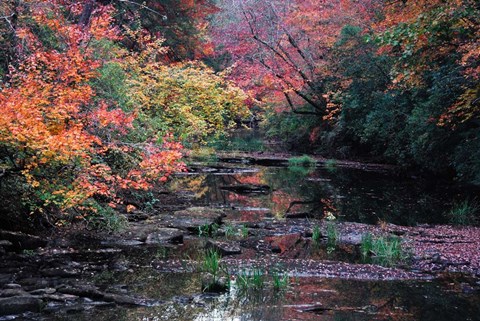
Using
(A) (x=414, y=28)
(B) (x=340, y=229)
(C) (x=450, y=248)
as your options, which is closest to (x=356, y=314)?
(C) (x=450, y=248)

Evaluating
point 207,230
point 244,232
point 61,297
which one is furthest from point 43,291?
point 244,232

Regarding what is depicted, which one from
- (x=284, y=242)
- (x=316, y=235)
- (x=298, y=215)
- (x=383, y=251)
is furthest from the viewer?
(x=298, y=215)

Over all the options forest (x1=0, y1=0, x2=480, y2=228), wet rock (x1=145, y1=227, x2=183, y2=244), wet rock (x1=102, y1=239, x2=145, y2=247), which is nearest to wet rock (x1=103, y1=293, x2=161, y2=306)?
forest (x1=0, y1=0, x2=480, y2=228)

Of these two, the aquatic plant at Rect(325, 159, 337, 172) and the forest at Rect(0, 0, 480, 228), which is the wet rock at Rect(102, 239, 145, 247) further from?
the aquatic plant at Rect(325, 159, 337, 172)

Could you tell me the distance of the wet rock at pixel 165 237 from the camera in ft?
39.4

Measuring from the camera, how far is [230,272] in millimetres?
9828

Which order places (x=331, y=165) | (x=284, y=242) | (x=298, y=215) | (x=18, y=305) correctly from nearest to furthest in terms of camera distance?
(x=18, y=305) → (x=284, y=242) → (x=298, y=215) → (x=331, y=165)

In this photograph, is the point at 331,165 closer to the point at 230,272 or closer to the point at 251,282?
the point at 230,272

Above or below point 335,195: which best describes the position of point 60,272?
below

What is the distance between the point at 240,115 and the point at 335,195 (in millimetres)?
5254

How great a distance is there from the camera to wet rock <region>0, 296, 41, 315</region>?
7223 millimetres

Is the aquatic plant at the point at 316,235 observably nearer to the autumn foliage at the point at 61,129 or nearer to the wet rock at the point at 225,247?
the wet rock at the point at 225,247

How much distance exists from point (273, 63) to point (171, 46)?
9660 millimetres

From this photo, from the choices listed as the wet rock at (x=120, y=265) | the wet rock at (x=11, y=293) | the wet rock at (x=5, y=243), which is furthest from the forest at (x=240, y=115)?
the wet rock at (x=120, y=265)
